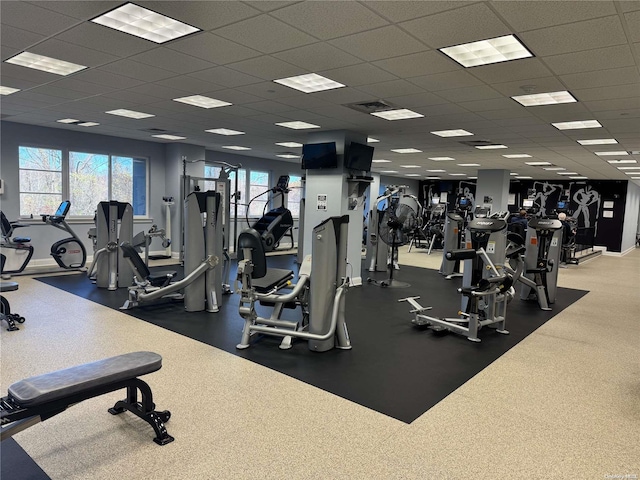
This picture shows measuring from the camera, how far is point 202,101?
18.5ft

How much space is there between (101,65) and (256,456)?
382 cm

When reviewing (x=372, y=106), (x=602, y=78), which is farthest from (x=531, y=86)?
(x=372, y=106)

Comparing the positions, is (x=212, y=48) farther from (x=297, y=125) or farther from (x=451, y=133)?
(x=451, y=133)

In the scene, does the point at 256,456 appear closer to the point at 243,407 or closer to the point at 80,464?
the point at 243,407

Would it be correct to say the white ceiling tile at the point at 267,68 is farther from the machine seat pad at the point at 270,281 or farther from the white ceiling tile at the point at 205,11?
the machine seat pad at the point at 270,281

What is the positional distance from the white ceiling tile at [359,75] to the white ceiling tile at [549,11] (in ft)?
4.39

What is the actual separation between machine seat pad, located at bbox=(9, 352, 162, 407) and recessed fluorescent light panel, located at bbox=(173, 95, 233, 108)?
3.77 m

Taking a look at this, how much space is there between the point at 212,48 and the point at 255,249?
1.75 meters

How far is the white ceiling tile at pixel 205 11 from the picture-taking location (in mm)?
2779

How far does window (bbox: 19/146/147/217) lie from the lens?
8328 millimetres

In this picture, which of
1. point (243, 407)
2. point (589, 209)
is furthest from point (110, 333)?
point (589, 209)

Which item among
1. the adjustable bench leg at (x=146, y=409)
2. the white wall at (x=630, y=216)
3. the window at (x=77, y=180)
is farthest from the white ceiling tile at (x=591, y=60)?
the white wall at (x=630, y=216)

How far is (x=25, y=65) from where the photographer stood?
169 inches

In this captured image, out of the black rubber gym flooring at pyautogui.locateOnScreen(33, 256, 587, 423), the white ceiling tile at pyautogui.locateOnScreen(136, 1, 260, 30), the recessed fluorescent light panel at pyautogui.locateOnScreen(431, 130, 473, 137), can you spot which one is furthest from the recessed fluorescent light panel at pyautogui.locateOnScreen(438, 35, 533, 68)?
the recessed fluorescent light panel at pyautogui.locateOnScreen(431, 130, 473, 137)
